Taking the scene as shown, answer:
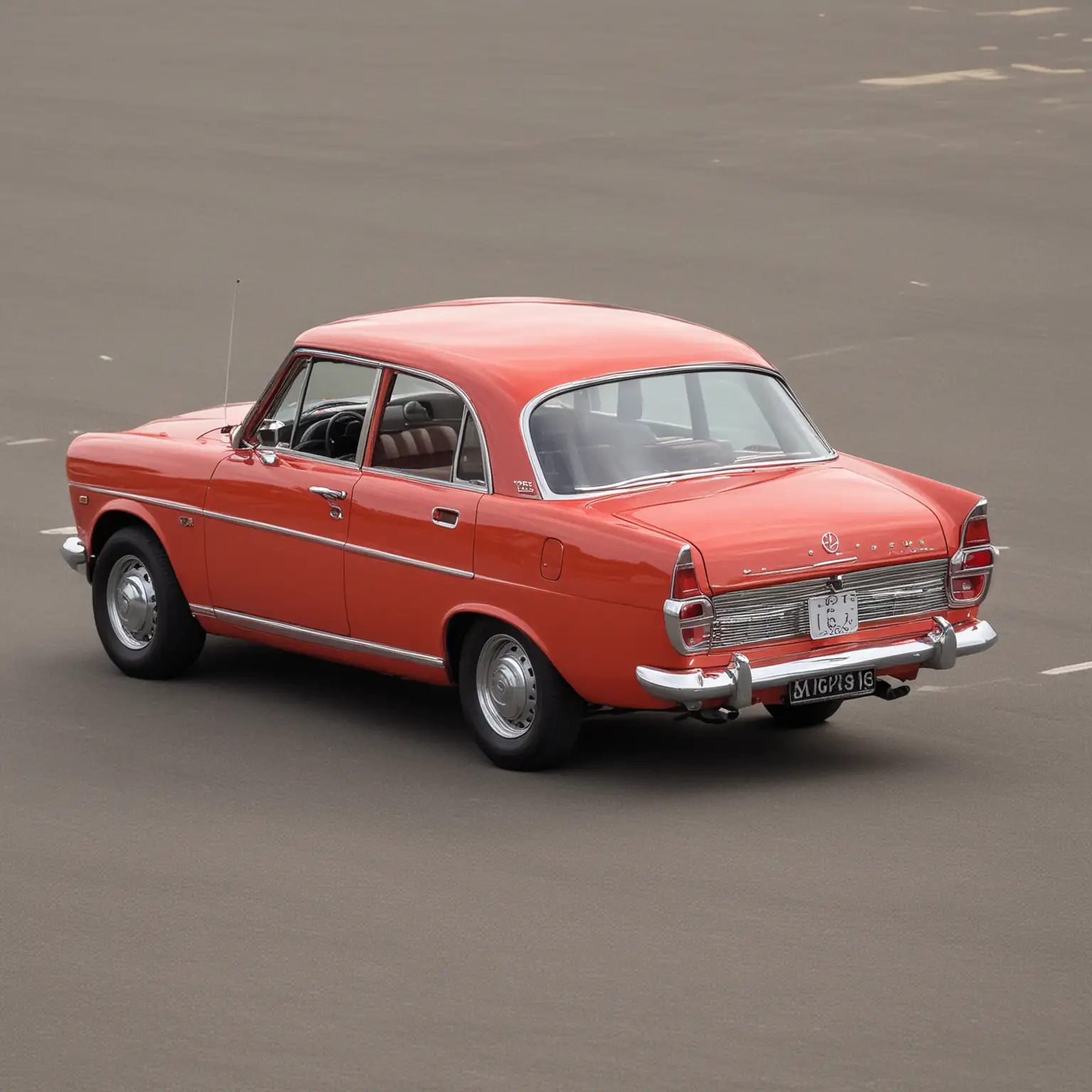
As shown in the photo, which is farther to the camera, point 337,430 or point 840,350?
point 840,350

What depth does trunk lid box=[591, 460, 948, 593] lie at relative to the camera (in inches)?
375

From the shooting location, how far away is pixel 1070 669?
11938 mm

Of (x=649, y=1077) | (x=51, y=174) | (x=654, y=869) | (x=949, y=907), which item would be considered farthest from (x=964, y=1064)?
(x=51, y=174)

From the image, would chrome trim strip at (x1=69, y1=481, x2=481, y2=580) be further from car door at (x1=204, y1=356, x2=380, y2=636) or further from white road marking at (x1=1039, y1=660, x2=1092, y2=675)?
white road marking at (x1=1039, y1=660, x2=1092, y2=675)

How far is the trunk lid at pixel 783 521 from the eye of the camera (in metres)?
9.52

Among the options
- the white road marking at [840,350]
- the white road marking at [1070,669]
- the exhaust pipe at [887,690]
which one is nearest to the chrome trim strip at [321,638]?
the exhaust pipe at [887,690]

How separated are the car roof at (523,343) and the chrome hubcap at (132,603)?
1.55 m

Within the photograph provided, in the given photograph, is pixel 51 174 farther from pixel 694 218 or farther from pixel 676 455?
pixel 676 455

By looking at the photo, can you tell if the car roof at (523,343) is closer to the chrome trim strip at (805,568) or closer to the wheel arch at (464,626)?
the wheel arch at (464,626)

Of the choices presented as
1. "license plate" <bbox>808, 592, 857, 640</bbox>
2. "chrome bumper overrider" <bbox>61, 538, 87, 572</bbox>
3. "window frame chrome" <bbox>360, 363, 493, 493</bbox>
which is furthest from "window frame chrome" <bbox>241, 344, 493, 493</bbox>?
"license plate" <bbox>808, 592, 857, 640</bbox>

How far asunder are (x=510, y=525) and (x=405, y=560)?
688 millimetres

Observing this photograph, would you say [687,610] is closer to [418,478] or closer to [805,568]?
[805,568]

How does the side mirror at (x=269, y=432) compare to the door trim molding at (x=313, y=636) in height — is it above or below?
above

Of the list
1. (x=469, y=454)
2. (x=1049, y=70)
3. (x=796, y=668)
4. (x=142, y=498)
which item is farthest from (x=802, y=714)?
(x=1049, y=70)
